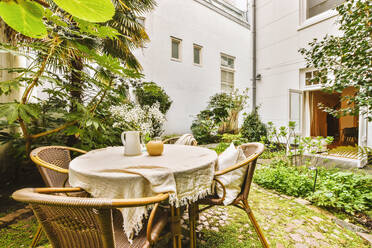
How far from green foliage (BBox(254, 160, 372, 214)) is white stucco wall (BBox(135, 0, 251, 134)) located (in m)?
4.26

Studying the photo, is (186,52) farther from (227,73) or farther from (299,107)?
(299,107)

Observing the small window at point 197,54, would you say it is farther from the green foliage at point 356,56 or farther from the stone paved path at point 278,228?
the stone paved path at point 278,228

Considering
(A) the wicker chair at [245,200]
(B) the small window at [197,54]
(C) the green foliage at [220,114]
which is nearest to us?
(A) the wicker chair at [245,200]

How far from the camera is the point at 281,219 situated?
199 centimetres

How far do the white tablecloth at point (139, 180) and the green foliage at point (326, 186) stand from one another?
1.98 meters

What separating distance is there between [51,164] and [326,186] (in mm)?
3287

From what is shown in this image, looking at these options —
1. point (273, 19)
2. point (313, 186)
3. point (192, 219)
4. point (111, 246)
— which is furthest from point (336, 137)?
point (111, 246)

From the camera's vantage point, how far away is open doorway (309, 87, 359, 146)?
581 centimetres

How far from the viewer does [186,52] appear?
7039mm

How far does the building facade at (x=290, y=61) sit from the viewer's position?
4875 millimetres

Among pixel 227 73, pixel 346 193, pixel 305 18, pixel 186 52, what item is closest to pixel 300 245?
pixel 346 193

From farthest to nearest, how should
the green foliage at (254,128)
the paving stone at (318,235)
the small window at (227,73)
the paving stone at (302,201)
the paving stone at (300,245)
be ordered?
the small window at (227,73) → the green foliage at (254,128) → the paving stone at (302,201) → the paving stone at (318,235) → the paving stone at (300,245)

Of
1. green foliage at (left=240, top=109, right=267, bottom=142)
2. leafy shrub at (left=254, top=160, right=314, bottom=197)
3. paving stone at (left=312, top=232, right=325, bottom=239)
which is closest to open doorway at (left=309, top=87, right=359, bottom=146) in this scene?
green foliage at (left=240, top=109, right=267, bottom=142)

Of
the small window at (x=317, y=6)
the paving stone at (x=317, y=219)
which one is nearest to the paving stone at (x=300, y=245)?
the paving stone at (x=317, y=219)
